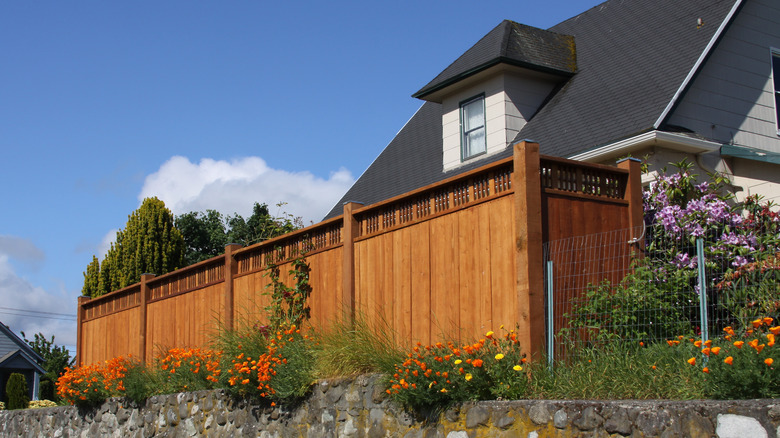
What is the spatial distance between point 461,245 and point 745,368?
3241mm

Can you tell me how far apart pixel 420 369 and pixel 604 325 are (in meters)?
1.63

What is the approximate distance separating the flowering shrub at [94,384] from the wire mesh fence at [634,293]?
7708 mm

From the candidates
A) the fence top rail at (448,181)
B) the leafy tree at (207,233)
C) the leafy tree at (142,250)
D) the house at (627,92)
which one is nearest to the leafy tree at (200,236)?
the leafy tree at (207,233)

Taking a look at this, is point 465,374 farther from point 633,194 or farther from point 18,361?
Result: point 18,361

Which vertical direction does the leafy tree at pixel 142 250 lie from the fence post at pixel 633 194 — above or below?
above

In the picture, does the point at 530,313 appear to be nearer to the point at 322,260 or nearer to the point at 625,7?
the point at 322,260

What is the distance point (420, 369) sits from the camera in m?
7.07

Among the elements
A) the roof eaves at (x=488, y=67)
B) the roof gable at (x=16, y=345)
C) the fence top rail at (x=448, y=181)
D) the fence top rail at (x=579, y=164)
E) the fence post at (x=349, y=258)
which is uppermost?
the roof eaves at (x=488, y=67)

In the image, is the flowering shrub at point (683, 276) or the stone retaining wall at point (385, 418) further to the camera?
the flowering shrub at point (683, 276)

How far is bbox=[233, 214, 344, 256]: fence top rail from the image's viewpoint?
1006 cm

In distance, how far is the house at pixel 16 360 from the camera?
33.0 m

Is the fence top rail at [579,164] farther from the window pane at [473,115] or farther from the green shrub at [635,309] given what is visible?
the window pane at [473,115]

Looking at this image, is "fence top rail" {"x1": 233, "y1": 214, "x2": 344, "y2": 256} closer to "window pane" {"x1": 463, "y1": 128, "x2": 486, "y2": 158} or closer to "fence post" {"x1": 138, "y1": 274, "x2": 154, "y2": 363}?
"fence post" {"x1": 138, "y1": 274, "x2": 154, "y2": 363}

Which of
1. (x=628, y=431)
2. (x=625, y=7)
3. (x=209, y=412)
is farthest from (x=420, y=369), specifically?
(x=625, y=7)
